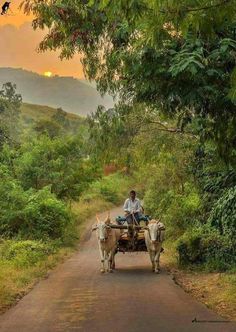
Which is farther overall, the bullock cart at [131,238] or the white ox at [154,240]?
the bullock cart at [131,238]

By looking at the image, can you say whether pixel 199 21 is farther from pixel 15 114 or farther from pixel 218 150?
pixel 15 114

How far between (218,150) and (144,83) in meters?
1.44

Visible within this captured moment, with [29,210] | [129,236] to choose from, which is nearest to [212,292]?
[129,236]

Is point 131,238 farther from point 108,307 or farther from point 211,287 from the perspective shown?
point 108,307

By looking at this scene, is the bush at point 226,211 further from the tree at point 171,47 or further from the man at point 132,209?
the man at point 132,209

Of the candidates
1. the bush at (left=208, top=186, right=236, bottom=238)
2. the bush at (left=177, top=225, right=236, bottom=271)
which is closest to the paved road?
the bush at (left=177, top=225, right=236, bottom=271)

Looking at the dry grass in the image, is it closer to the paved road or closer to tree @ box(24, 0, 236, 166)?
the paved road

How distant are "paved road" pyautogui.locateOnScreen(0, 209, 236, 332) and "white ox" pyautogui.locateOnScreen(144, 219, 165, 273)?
44 centimetres

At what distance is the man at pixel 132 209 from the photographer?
18.2 m

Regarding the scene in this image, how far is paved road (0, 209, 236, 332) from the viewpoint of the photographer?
930 centimetres

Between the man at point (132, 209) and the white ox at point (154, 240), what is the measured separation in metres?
1.04

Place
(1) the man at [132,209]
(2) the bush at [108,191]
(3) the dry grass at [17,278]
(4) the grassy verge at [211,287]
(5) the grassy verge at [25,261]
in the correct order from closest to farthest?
(4) the grassy verge at [211,287] < (3) the dry grass at [17,278] < (5) the grassy verge at [25,261] < (1) the man at [132,209] < (2) the bush at [108,191]

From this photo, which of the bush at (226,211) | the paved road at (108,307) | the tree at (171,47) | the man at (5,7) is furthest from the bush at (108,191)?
the man at (5,7)

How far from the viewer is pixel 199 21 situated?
5.09 m
